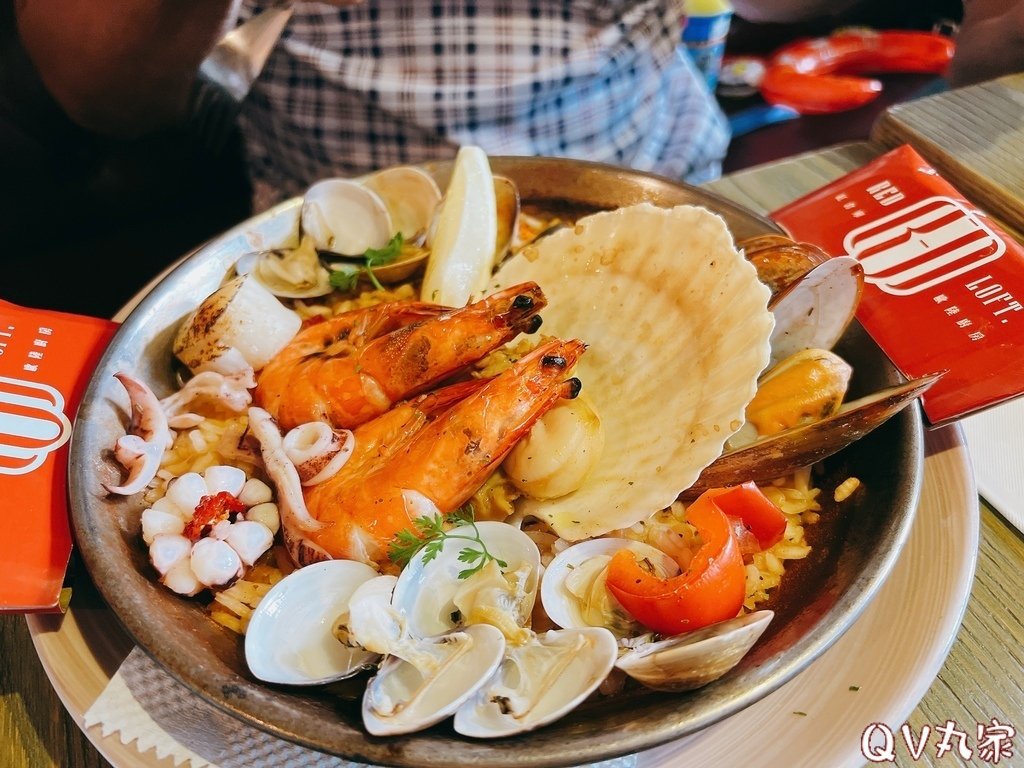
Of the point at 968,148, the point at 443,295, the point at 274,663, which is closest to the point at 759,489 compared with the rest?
the point at 443,295

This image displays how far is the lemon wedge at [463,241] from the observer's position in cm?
164

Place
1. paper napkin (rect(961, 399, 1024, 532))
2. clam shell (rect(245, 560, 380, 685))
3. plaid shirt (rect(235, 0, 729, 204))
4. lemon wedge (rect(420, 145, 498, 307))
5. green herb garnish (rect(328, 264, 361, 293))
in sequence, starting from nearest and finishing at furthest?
1. clam shell (rect(245, 560, 380, 685))
2. paper napkin (rect(961, 399, 1024, 532))
3. lemon wedge (rect(420, 145, 498, 307))
4. green herb garnish (rect(328, 264, 361, 293))
5. plaid shirt (rect(235, 0, 729, 204))

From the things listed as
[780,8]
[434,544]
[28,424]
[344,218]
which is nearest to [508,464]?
[434,544]

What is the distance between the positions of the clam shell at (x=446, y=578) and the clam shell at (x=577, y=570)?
0.09 ft

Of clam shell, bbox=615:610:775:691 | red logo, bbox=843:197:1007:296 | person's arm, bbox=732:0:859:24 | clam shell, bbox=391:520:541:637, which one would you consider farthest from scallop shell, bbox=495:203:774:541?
person's arm, bbox=732:0:859:24

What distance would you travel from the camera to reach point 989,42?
2566 mm

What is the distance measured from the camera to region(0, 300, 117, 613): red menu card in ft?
4.01

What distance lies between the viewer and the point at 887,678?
119cm

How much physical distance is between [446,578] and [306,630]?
233 millimetres

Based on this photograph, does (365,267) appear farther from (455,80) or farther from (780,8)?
(780,8)

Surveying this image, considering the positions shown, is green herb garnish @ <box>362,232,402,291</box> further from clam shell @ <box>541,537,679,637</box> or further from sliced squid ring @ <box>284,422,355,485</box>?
clam shell @ <box>541,537,679,637</box>

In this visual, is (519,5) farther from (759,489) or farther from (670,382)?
(759,489)

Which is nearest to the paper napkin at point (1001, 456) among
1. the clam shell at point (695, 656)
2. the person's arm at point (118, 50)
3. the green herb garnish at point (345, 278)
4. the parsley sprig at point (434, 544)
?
the clam shell at point (695, 656)

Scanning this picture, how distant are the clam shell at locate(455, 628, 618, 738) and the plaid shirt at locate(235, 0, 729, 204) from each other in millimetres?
1737
